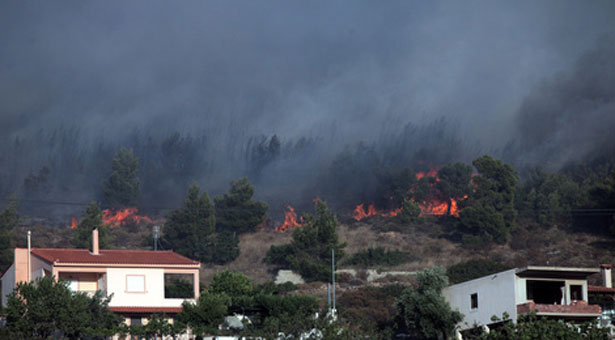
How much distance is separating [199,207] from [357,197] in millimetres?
38835

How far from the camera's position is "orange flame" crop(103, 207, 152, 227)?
12175cm

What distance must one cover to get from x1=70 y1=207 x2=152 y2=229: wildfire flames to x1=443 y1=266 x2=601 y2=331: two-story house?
72.3m

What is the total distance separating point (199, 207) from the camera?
104 metres

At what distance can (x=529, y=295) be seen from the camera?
5578cm

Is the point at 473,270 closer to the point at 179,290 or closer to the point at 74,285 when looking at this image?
the point at 179,290

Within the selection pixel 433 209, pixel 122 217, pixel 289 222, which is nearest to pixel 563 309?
pixel 433 209

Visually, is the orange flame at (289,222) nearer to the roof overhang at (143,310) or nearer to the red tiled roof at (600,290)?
the roof overhang at (143,310)

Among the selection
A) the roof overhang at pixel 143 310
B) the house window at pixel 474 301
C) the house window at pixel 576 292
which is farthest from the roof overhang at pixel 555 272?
the roof overhang at pixel 143 310

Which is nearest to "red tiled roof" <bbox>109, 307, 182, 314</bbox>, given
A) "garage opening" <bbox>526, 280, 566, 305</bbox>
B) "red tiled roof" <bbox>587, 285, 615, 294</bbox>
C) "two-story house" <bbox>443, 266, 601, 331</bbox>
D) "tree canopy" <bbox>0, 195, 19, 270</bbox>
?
"two-story house" <bbox>443, 266, 601, 331</bbox>

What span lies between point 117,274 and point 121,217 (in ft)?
217

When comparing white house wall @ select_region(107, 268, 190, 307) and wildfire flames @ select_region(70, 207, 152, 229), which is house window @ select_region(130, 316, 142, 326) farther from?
wildfire flames @ select_region(70, 207, 152, 229)

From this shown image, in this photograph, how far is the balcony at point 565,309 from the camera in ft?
174

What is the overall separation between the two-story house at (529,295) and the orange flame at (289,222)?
57.0 meters

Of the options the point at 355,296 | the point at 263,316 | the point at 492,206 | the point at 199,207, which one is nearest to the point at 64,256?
the point at 263,316
